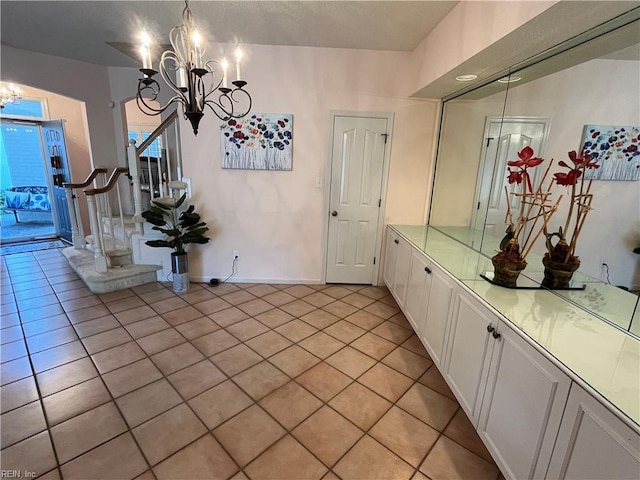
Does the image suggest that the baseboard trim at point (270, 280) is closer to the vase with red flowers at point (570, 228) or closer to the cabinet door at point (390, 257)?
the cabinet door at point (390, 257)

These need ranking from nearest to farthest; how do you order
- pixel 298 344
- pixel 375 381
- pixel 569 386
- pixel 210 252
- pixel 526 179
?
pixel 569 386 → pixel 526 179 → pixel 375 381 → pixel 298 344 → pixel 210 252

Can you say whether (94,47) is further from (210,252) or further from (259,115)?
(210,252)

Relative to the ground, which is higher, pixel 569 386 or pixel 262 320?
pixel 569 386

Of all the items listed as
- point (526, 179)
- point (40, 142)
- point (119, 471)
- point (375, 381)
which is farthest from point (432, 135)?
point (40, 142)

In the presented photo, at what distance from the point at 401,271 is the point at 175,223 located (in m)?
2.68

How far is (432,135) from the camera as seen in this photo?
3.60 metres

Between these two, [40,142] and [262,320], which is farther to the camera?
[40,142]

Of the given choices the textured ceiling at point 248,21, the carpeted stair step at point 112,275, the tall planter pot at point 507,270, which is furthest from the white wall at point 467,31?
the carpeted stair step at point 112,275

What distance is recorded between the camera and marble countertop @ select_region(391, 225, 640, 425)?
1036mm

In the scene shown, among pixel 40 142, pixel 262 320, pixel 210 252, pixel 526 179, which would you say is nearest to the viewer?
pixel 526 179

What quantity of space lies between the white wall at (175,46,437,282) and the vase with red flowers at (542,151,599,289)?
1.97 meters

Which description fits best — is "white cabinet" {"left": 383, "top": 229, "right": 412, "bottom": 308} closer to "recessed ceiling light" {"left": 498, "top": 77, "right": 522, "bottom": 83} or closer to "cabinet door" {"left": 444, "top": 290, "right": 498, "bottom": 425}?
"cabinet door" {"left": 444, "top": 290, "right": 498, "bottom": 425}

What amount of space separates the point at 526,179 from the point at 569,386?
52.4 inches

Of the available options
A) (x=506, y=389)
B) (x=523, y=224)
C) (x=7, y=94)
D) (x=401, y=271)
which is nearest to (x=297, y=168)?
(x=401, y=271)
